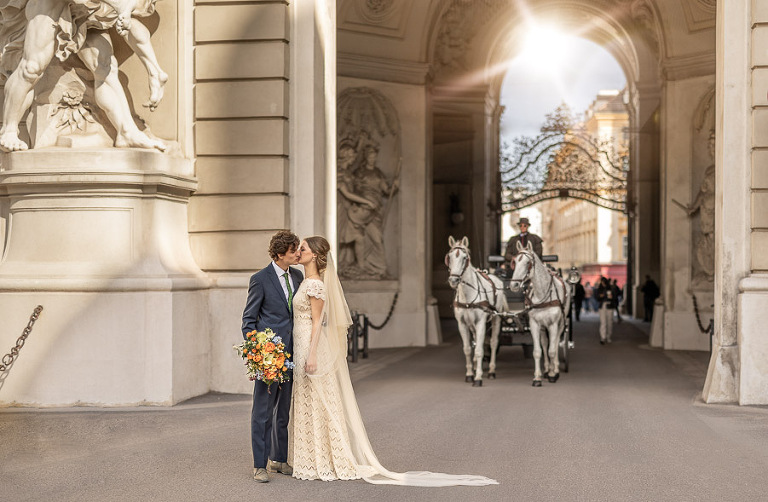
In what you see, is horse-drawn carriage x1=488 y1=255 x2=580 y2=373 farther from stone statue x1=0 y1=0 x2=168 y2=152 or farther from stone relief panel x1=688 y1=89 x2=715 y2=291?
stone statue x1=0 y1=0 x2=168 y2=152

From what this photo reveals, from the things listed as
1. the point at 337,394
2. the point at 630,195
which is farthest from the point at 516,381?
the point at 630,195

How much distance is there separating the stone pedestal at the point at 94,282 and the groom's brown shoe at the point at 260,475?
14.0 feet

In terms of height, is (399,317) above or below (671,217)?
below

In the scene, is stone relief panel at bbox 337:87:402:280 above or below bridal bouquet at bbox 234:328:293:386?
above

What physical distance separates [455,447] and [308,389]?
1.94 meters

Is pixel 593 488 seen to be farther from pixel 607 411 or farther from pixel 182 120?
pixel 182 120

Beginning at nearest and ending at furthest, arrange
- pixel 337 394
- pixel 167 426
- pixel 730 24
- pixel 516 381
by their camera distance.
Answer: pixel 337 394 → pixel 167 426 → pixel 730 24 → pixel 516 381

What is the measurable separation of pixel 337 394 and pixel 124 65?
21.5 feet

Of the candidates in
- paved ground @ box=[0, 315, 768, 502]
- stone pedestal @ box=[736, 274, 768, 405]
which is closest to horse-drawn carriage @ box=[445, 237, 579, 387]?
paved ground @ box=[0, 315, 768, 502]

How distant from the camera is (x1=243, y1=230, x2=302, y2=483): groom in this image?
7723 millimetres

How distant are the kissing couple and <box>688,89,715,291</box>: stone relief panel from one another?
14.9 meters

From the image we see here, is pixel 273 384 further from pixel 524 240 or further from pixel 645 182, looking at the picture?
pixel 645 182

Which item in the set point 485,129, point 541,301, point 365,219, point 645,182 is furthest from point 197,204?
point 645,182

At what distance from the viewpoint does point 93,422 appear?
10.4 meters
